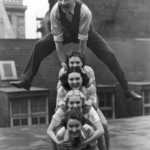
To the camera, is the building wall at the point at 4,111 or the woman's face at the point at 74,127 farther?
the building wall at the point at 4,111

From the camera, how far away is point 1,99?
14.0 metres

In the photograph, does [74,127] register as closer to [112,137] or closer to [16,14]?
[112,137]

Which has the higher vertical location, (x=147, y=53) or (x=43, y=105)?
(x=147, y=53)

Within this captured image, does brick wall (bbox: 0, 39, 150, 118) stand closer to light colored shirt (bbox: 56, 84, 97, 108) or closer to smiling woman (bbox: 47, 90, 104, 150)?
light colored shirt (bbox: 56, 84, 97, 108)

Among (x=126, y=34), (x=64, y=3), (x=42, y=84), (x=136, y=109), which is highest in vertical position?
(x=126, y=34)

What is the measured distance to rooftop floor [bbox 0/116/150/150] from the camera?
238 inches

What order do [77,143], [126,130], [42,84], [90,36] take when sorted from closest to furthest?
1. [77,143]
2. [90,36]
3. [126,130]
4. [42,84]

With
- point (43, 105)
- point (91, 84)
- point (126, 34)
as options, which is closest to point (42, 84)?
point (43, 105)

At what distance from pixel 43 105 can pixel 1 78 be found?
187cm

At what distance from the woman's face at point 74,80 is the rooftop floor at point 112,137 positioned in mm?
2159

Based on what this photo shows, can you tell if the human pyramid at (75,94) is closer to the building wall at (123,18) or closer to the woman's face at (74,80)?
the woman's face at (74,80)

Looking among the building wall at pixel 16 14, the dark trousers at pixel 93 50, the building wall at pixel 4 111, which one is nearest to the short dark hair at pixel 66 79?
the dark trousers at pixel 93 50

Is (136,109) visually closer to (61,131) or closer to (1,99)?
(1,99)

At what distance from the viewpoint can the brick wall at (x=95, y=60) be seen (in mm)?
14578
